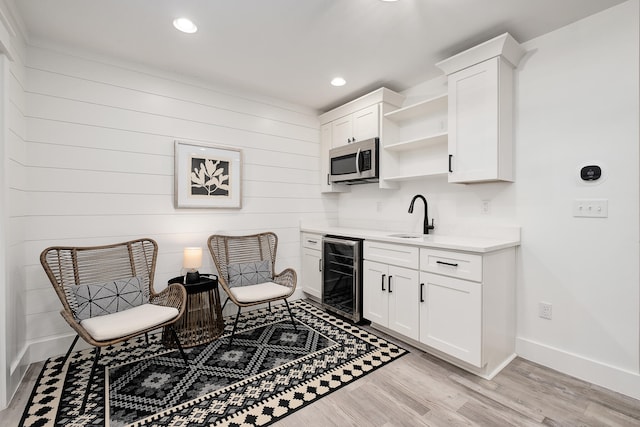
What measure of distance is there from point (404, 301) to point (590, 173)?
1559 mm

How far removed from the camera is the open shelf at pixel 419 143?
2584 millimetres

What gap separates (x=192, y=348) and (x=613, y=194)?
3212 mm

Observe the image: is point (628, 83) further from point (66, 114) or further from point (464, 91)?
point (66, 114)

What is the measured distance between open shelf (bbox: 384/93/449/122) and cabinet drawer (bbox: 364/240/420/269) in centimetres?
133

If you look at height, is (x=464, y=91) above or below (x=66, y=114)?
above

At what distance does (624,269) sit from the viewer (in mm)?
1857

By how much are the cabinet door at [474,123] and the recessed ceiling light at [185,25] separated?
2047 millimetres

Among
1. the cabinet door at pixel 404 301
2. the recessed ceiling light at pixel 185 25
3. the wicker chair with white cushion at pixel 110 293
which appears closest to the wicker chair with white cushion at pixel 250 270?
the wicker chair with white cushion at pixel 110 293

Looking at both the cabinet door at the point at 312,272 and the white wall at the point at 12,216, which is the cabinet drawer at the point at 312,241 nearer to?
the cabinet door at the point at 312,272

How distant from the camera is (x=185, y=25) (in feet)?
6.91

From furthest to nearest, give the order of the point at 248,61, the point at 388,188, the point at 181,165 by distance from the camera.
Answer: the point at 388,188
the point at 181,165
the point at 248,61

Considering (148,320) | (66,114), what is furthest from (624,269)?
(66,114)

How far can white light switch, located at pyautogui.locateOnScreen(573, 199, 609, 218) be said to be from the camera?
192cm

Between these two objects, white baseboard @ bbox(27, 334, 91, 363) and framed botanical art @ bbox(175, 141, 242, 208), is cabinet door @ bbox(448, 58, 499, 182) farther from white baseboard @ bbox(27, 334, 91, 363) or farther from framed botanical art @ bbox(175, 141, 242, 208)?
white baseboard @ bbox(27, 334, 91, 363)
